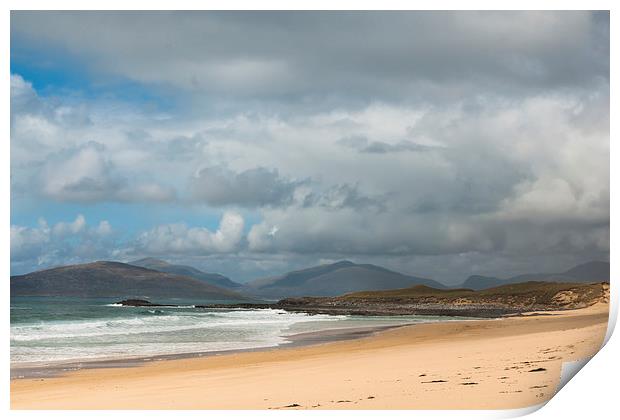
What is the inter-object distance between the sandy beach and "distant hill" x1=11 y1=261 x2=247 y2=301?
20684mm

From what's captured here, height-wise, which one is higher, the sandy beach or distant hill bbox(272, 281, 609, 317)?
the sandy beach

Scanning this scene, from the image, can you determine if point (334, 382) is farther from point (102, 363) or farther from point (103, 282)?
point (103, 282)

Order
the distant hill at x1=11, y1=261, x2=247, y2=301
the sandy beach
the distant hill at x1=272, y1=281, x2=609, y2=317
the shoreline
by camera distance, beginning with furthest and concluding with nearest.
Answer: the distant hill at x1=272, y1=281, x2=609, y2=317 < the distant hill at x1=11, y1=261, x2=247, y2=301 < the shoreline < the sandy beach

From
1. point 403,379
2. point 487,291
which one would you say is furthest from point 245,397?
point 487,291

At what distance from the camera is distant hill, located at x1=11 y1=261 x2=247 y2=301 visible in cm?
3125

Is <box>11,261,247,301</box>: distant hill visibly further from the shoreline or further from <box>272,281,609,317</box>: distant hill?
the shoreline

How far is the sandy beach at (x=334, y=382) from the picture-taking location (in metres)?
7.10

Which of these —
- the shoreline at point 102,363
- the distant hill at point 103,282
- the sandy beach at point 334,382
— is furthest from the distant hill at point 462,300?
the sandy beach at point 334,382

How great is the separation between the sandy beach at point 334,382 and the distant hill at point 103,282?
67.9 ft

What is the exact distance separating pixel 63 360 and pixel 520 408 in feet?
27.6

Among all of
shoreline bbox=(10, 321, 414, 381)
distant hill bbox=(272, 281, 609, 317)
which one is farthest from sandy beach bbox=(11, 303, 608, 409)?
distant hill bbox=(272, 281, 609, 317)

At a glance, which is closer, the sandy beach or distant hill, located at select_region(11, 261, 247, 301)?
the sandy beach

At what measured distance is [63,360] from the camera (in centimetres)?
1173
